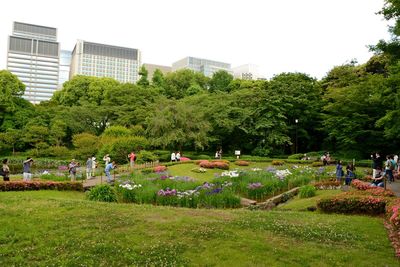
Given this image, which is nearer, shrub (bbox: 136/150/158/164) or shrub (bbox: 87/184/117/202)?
shrub (bbox: 87/184/117/202)

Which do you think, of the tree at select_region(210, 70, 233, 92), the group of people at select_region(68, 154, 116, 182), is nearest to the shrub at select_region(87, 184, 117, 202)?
the group of people at select_region(68, 154, 116, 182)

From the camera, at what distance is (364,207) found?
35.5 feet

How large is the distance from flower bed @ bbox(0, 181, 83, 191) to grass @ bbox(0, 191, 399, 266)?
16.4 ft

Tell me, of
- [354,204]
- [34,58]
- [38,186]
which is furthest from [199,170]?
[34,58]

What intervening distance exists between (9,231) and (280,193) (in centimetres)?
1103

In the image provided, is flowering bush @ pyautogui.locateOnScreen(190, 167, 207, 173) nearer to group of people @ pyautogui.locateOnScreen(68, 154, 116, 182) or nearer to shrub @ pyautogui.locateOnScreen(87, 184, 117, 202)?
group of people @ pyautogui.locateOnScreen(68, 154, 116, 182)

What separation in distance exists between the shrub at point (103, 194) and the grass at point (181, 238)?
3.16m

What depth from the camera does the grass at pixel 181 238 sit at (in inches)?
255

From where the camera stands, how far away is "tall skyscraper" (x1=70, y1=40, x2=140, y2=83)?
145 metres

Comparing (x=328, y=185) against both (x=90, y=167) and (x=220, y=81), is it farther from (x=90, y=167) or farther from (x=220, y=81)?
(x=220, y=81)

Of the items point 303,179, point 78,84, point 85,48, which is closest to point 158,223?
point 303,179

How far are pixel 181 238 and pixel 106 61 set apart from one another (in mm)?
148825

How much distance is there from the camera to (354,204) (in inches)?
432

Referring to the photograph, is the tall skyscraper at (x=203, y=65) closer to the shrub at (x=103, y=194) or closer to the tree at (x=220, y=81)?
the tree at (x=220, y=81)
